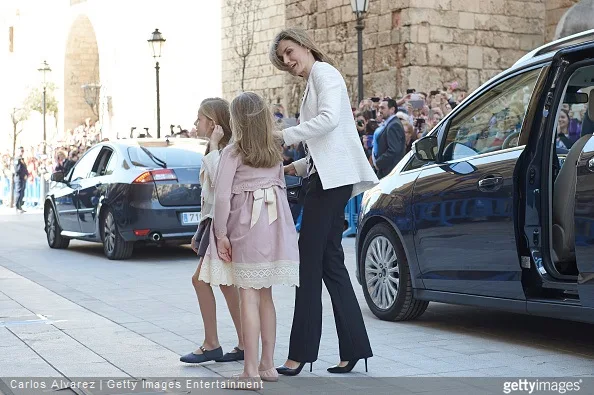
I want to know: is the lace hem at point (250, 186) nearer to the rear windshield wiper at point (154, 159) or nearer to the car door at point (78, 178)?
the rear windshield wiper at point (154, 159)

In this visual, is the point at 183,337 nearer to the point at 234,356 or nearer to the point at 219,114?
the point at 234,356

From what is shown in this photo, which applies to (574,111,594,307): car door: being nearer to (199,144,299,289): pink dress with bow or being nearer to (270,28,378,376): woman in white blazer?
(270,28,378,376): woman in white blazer

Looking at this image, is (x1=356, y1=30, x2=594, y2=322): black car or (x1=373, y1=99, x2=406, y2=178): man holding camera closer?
(x1=356, y1=30, x2=594, y2=322): black car

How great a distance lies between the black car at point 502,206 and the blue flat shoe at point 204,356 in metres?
1.62

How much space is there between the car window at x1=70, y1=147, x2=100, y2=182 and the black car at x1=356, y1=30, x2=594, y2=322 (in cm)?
728

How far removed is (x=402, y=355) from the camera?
6.52m

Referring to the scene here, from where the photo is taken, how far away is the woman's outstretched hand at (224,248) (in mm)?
5703

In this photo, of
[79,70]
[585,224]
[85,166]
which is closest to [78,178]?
[85,166]

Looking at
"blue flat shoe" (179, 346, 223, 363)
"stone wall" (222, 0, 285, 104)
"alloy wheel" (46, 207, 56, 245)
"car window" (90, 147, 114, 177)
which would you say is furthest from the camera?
"stone wall" (222, 0, 285, 104)

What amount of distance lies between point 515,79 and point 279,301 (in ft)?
9.69

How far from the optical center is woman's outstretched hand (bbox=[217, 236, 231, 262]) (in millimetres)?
5703

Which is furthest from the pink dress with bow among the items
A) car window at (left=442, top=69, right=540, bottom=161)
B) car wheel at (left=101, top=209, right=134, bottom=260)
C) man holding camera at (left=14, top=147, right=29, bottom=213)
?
man holding camera at (left=14, top=147, right=29, bottom=213)

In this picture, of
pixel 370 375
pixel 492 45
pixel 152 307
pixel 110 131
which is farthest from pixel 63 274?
pixel 110 131

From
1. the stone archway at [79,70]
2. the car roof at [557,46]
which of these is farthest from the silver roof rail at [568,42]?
the stone archway at [79,70]
